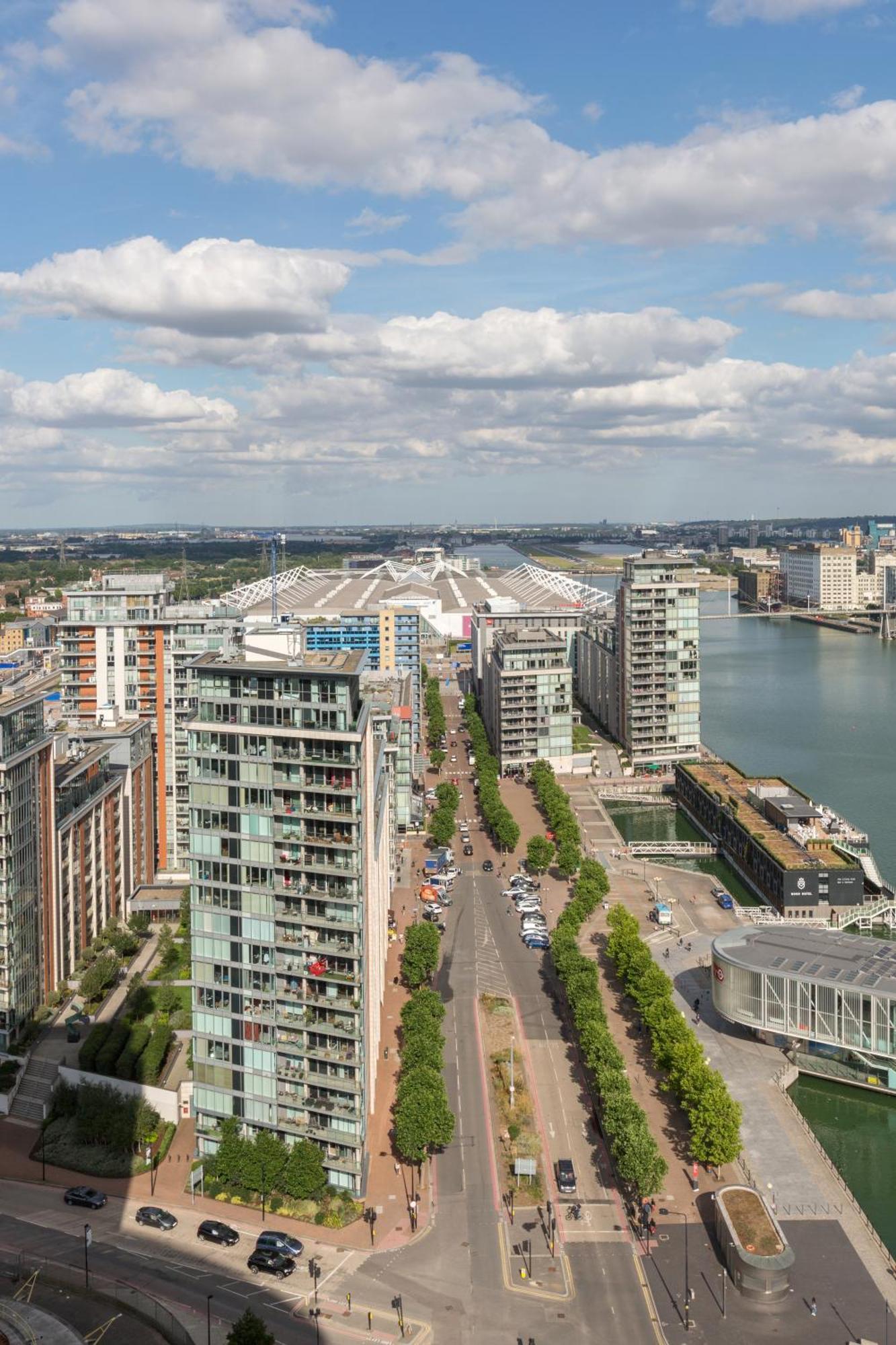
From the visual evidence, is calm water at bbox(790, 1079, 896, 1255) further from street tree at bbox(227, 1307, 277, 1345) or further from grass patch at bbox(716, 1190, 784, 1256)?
street tree at bbox(227, 1307, 277, 1345)

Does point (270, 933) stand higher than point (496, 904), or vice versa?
point (270, 933)

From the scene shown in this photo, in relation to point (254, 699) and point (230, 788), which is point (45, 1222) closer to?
point (230, 788)

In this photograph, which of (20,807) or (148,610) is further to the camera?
(148,610)

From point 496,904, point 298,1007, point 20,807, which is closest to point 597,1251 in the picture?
point 298,1007

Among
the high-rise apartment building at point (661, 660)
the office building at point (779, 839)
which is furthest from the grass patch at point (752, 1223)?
the high-rise apartment building at point (661, 660)

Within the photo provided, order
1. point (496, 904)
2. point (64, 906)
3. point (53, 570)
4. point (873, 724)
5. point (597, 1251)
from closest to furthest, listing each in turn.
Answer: point (597, 1251), point (64, 906), point (496, 904), point (873, 724), point (53, 570)

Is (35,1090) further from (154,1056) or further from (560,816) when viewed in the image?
(560,816)

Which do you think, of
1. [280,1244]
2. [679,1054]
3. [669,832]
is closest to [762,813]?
[669,832]
